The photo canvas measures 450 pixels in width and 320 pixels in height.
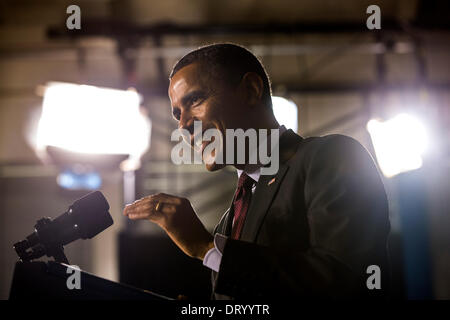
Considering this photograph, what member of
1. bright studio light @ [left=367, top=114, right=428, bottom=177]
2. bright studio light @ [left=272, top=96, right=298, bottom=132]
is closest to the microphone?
bright studio light @ [left=272, top=96, right=298, bottom=132]

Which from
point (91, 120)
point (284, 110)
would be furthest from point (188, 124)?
point (284, 110)

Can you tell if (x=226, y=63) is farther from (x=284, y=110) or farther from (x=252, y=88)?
(x=284, y=110)

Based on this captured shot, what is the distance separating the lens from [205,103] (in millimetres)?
1175

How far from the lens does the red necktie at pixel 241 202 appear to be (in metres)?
1.14

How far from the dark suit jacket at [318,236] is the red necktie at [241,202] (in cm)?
9

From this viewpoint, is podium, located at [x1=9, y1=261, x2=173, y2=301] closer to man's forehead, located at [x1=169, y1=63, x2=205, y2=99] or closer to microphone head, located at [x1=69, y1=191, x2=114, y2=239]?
microphone head, located at [x1=69, y1=191, x2=114, y2=239]

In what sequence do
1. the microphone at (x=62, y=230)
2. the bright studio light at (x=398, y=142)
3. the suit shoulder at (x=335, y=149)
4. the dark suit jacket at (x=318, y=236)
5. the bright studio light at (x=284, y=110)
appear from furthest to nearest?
the bright studio light at (x=398, y=142)
the bright studio light at (x=284, y=110)
the microphone at (x=62, y=230)
the suit shoulder at (x=335, y=149)
the dark suit jacket at (x=318, y=236)

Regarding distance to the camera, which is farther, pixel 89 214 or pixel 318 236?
pixel 89 214

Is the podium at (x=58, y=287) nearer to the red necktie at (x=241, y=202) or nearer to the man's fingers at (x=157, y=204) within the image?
the man's fingers at (x=157, y=204)

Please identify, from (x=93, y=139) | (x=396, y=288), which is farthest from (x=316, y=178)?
(x=396, y=288)

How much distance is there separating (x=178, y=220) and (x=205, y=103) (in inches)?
12.8

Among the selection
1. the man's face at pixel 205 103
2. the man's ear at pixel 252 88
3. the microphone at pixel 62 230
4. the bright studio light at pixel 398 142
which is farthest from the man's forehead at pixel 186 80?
the bright studio light at pixel 398 142

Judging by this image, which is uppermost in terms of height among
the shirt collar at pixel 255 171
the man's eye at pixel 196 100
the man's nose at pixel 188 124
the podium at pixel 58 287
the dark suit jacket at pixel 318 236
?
the man's eye at pixel 196 100
